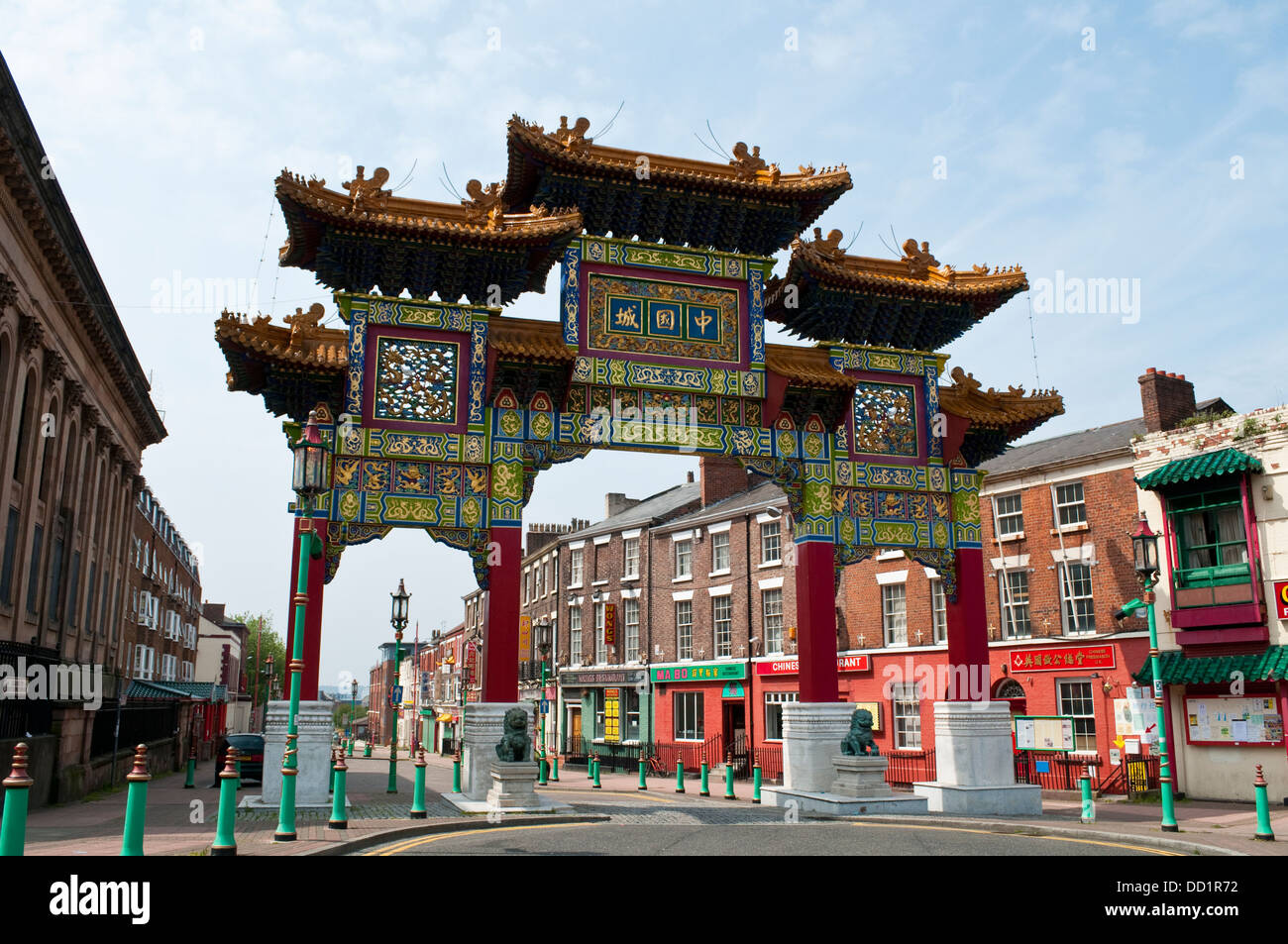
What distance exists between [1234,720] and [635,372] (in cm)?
1795

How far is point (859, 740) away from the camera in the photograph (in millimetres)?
19312

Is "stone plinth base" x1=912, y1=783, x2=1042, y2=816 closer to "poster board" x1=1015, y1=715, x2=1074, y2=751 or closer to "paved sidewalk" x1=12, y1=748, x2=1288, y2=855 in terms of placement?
"paved sidewalk" x1=12, y1=748, x2=1288, y2=855

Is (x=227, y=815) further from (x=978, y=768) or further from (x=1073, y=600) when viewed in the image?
(x=1073, y=600)

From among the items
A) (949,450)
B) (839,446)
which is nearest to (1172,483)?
(949,450)

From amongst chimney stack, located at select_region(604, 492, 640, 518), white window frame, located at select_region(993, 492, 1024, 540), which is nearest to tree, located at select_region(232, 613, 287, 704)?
chimney stack, located at select_region(604, 492, 640, 518)

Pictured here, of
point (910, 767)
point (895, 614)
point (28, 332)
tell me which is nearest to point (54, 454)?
point (28, 332)

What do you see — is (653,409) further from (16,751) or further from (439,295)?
(16,751)

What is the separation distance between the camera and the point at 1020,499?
30812mm

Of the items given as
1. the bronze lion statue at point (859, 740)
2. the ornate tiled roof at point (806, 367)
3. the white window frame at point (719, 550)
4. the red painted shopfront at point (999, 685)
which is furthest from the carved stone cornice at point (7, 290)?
the white window frame at point (719, 550)

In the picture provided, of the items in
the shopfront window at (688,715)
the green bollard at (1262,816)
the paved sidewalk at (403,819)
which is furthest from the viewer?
the shopfront window at (688,715)

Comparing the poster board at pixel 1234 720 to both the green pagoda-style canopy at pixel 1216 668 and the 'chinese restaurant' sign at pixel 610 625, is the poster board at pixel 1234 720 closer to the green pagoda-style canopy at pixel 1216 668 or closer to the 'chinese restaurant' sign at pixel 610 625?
the green pagoda-style canopy at pixel 1216 668

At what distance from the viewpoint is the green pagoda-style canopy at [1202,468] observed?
2456 centimetres

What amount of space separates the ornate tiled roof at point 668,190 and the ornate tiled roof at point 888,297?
979 millimetres
